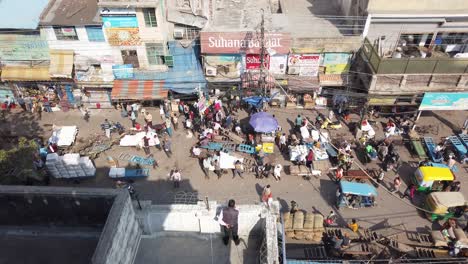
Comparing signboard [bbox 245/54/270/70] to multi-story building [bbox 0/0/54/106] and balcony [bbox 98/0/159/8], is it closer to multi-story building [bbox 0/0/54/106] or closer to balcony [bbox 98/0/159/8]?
balcony [bbox 98/0/159/8]

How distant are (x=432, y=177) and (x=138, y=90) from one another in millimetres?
21377

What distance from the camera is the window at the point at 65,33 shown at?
26.6m

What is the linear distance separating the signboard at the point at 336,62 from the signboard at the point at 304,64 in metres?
0.71

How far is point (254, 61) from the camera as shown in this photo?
28.6 metres

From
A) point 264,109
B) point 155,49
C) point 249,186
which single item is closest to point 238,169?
point 249,186

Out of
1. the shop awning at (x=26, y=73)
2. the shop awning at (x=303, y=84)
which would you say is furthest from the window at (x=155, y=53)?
the shop awning at (x=303, y=84)

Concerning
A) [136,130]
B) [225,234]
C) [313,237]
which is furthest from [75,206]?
[136,130]

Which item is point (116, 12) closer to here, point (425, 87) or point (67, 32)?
point (67, 32)

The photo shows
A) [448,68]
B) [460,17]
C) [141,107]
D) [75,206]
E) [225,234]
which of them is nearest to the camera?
[75,206]

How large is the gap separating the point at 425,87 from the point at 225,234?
2200cm

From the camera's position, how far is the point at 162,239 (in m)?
10.8

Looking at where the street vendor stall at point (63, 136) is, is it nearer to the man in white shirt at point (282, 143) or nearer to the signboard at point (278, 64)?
the man in white shirt at point (282, 143)

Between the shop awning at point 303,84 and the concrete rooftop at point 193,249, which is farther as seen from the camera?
the shop awning at point 303,84

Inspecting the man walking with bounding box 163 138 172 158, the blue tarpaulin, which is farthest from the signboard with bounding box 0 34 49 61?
the man walking with bounding box 163 138 172 158
